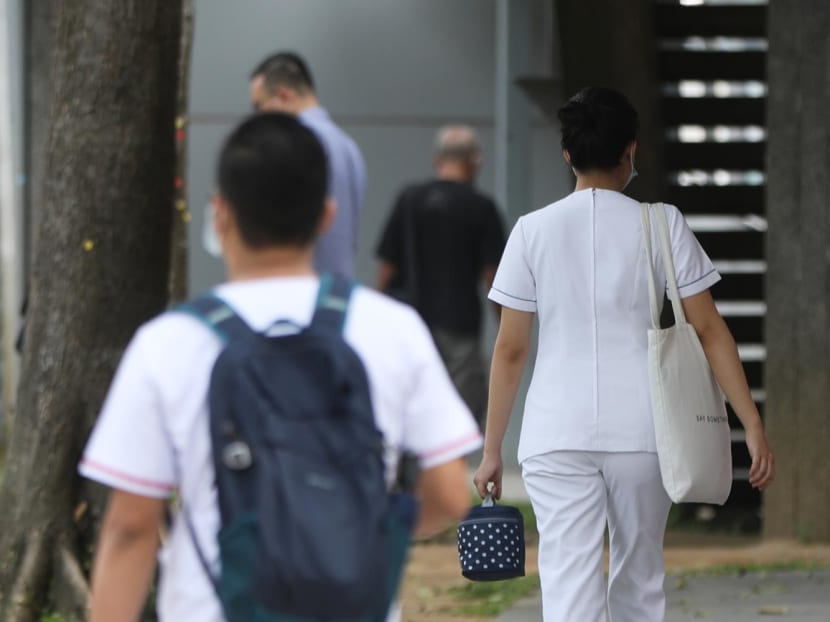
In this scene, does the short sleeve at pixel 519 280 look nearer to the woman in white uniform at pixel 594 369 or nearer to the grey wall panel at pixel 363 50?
the woman in white uniform at pixel 594 369

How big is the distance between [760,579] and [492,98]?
5506 mm

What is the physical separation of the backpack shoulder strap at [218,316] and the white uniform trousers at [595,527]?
2.01 meters

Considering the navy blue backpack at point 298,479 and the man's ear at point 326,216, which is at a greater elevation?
the man's ear at point 326,216

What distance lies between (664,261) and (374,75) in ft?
26.6

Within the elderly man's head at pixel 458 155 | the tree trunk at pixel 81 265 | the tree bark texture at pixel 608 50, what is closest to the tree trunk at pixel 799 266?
the tree bark texture at pixel 608 50

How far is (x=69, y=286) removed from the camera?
6305mm

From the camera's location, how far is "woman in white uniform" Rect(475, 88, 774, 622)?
4414 millimetres

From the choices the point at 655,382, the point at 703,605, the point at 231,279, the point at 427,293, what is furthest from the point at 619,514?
the point at 427,293

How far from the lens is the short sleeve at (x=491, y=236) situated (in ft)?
29.8

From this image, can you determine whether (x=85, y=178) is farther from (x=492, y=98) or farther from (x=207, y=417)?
(x=492, y=98)

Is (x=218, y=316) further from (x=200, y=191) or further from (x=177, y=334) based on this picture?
(x=200, y=191)

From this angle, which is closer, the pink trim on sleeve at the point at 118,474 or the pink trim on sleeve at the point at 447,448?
the pink trim on sleeve at the point at 118,474

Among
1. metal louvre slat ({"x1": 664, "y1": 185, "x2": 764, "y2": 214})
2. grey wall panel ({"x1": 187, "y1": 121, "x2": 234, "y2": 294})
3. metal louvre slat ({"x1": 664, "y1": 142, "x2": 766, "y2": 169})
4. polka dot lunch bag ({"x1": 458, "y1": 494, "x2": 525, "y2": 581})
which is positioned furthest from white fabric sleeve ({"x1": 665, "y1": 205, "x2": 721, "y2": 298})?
grey wall panel ({"x1": 187, "y1": 121, "x2": 234, "y2": 294})

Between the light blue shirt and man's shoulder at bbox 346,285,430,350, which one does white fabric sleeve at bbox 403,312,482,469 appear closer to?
man's shoulder at bbox 346,285,430,350
